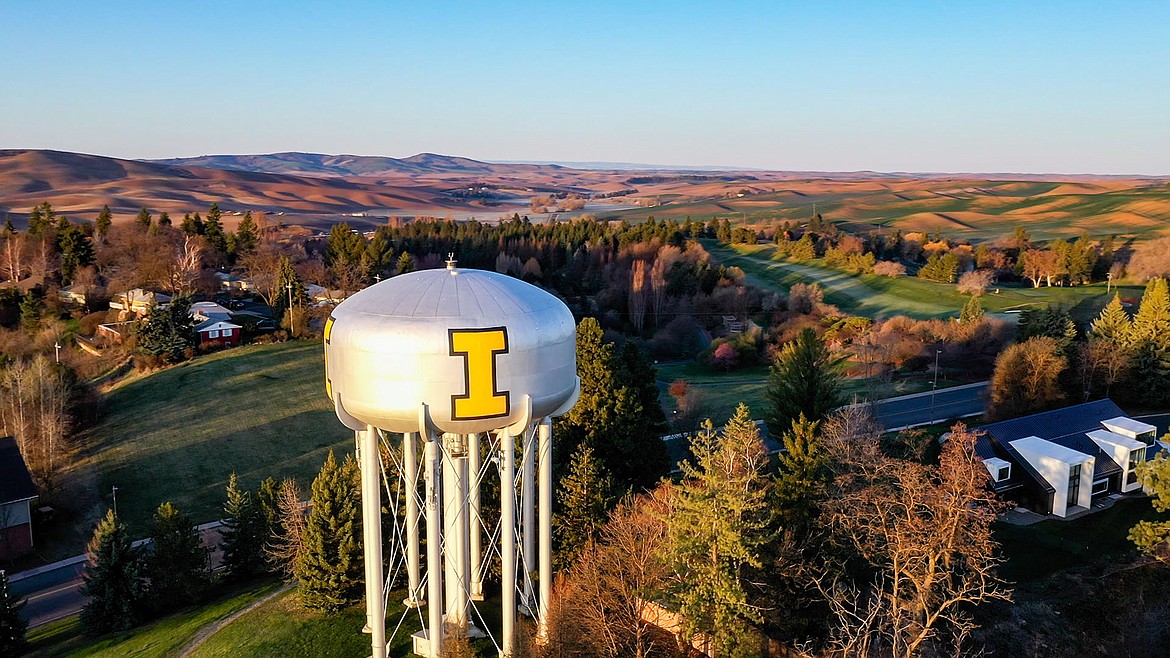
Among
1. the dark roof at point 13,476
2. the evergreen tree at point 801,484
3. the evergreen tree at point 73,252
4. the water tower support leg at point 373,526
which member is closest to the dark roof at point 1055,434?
the evergreen tree at point 801,484

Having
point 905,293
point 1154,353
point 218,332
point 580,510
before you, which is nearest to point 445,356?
point 580,510

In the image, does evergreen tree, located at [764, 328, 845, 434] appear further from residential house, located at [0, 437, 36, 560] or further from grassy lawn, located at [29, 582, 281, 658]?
residential house, located at [0, 437, 36, 560]

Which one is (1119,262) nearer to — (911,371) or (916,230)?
(916,230)

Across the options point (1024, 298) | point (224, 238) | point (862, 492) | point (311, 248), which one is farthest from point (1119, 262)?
point (224, 238)

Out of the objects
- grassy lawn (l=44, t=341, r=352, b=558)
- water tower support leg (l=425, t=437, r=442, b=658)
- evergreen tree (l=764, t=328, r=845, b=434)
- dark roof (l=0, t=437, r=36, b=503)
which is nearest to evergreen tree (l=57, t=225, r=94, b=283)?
grassy lawn (l=44, t=341, r=352, b=558)

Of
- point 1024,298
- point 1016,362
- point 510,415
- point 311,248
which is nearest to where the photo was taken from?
point 510,415

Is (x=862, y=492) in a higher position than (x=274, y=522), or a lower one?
higher

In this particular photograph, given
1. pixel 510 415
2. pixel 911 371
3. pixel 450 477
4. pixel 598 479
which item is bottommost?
pixel 911 371
